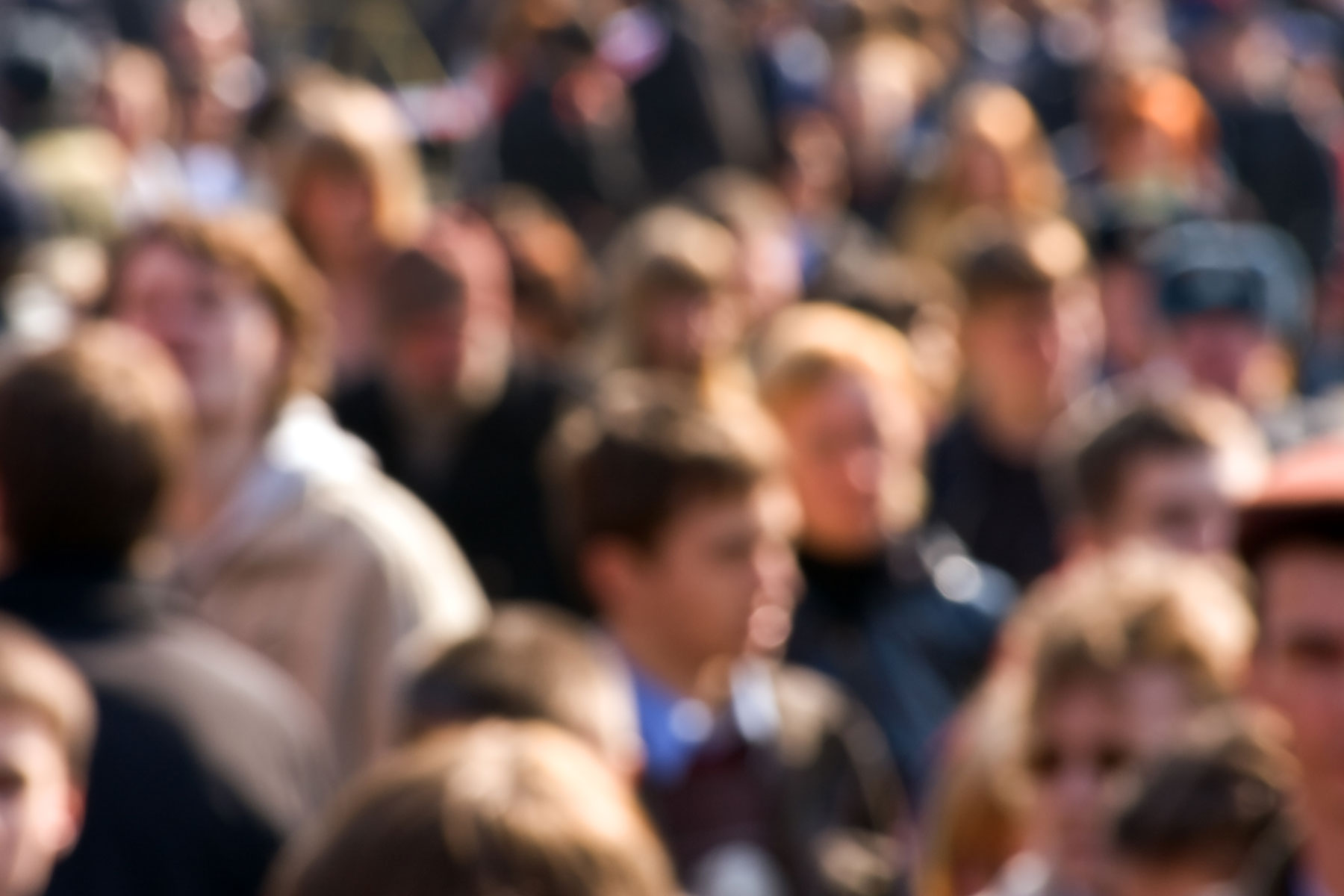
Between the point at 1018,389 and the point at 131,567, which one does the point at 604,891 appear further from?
the point at 1018,389

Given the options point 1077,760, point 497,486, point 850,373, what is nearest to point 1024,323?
point 850,373

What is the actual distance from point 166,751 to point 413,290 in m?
2.42

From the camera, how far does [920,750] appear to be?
4918 mm

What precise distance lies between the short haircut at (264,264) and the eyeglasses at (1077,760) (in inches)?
63.8

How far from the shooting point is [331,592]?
14.0 feet

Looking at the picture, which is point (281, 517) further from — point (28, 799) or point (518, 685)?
point (28, 799)

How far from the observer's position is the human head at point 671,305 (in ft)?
20.3

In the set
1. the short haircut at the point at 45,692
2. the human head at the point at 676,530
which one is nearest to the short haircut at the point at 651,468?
the human head at the point at 676,530

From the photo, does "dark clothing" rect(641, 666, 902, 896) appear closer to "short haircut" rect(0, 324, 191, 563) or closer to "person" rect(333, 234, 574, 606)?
"short haircut" rect(0, 324, 191, 563)

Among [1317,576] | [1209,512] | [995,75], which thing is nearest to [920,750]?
[1209,512]

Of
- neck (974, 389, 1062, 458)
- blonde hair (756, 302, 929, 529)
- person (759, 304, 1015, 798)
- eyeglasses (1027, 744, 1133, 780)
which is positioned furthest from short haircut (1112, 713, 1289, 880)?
neck (974, 389, 1062, 458)

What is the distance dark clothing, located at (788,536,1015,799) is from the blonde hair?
0.67ft

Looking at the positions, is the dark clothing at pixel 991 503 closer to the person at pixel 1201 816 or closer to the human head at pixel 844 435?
the human head at pixel 844 435

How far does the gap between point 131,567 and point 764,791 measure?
1079 millimetres
